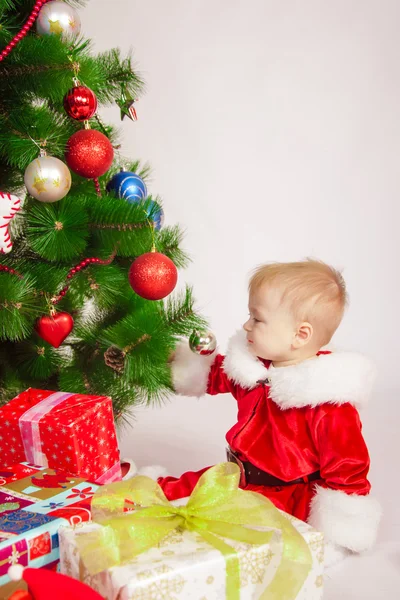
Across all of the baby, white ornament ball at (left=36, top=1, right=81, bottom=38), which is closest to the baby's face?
the baby

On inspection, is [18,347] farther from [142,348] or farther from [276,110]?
[276,110]

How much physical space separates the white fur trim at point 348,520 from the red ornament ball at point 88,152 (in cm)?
69

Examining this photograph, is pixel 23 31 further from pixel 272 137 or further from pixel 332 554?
pixel 272 137

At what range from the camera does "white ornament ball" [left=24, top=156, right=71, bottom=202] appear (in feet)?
3.78

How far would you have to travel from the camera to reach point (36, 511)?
94cm

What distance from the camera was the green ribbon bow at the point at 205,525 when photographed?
820mm

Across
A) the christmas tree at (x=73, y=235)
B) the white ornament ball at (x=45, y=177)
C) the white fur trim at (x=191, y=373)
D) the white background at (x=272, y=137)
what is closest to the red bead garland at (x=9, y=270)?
the christmas tree at (x=73, y=235)

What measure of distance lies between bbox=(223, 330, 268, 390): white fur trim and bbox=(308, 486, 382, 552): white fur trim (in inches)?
9.8

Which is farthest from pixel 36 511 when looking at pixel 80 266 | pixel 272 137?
pixel 272 137

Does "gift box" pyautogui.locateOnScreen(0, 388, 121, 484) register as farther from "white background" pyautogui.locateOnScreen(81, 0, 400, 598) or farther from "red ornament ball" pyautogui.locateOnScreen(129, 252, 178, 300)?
"white background" pyautogui.locateOnScreen(81, 0, 400, 598)

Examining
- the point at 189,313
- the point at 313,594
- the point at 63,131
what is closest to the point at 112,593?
the point at 313,594

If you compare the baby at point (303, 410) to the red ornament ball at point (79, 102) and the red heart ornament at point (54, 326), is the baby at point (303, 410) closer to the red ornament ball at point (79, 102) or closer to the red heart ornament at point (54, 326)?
the red heart ornament at point (54, 326)

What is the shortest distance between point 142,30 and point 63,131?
1.00m

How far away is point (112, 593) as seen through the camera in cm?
78
